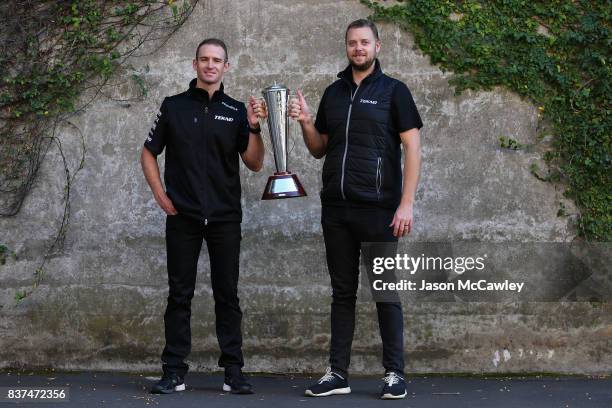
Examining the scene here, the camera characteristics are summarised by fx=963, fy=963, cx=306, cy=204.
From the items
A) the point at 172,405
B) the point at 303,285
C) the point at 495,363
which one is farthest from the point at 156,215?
the point at 495,363

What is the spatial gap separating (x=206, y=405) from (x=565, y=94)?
3.14 metres

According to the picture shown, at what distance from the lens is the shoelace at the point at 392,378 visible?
537 cm

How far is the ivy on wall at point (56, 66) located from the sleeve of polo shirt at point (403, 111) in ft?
6.46

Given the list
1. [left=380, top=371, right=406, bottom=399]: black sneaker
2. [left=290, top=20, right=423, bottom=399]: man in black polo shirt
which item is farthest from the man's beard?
[left=380, top=371, right=406, bottom=399]: black sneaker

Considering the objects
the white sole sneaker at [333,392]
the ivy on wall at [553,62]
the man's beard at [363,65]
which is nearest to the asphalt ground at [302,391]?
the white sole sneaker at [333,392]

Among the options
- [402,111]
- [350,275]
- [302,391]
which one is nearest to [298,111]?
[402,111]

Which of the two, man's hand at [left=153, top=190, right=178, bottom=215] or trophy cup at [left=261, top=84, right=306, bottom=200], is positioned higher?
trophy cup at [left=261, top=84, right=306, bottom=200]

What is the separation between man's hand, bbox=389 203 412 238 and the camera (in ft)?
17.4

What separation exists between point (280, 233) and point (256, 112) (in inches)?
53.3

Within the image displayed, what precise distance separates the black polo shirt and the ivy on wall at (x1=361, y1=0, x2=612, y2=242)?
4.97 feet

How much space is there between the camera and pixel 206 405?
205 inches

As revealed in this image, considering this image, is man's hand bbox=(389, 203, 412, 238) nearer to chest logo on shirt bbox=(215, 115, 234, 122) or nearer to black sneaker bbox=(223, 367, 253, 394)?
chest logo on shirt bbox=(215, 115, 234, 122)

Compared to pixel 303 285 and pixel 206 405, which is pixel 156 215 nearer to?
pixel 303 285

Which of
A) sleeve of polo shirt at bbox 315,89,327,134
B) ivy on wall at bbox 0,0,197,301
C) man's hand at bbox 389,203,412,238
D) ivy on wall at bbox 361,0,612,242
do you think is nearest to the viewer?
man's hand at bbox 389,203,412,238
